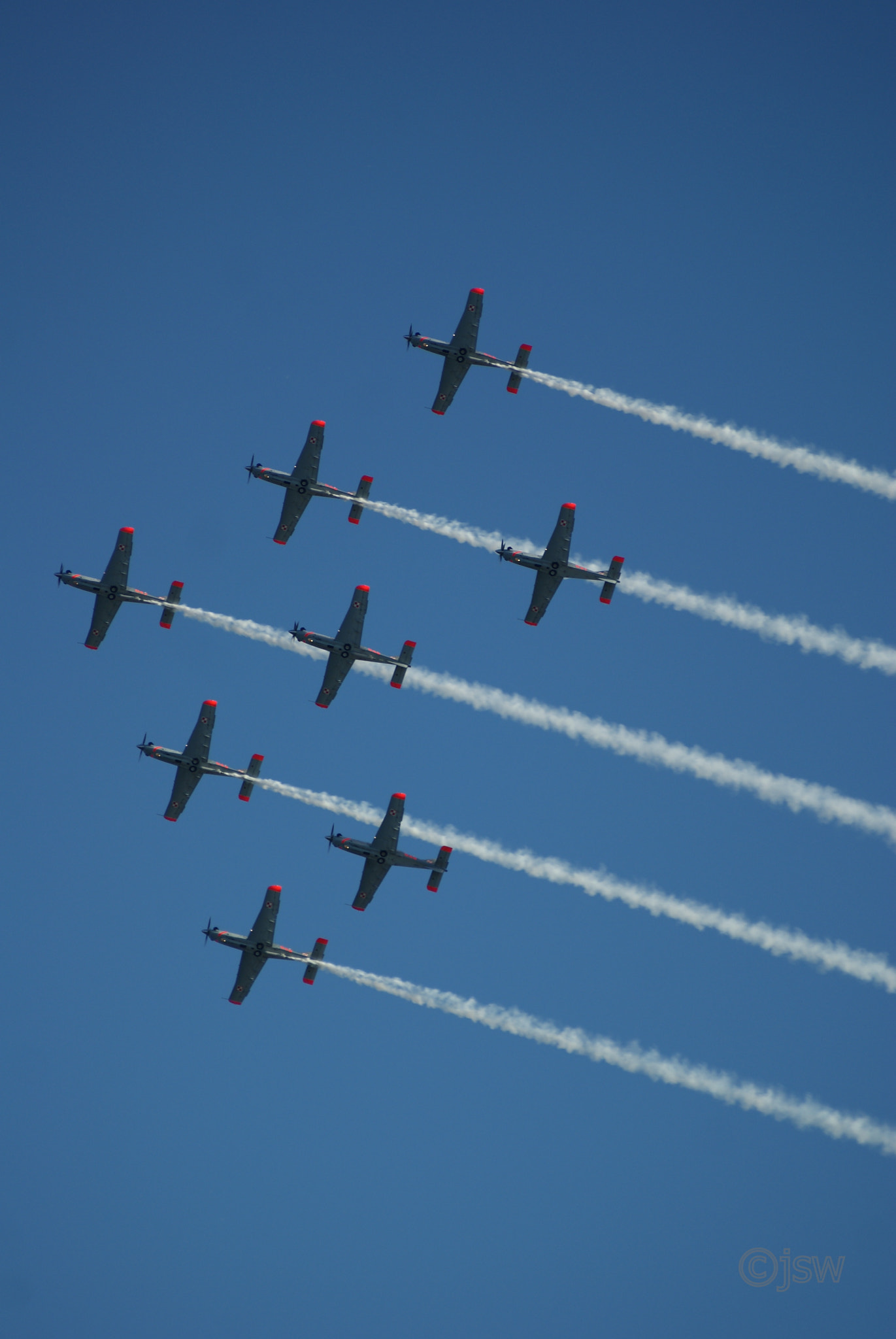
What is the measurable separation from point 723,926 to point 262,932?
28.1m

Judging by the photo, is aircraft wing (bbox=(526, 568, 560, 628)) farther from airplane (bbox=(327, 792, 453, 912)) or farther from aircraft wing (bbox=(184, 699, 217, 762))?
aircraft wing (bbox=(184, 699, 217, 762))

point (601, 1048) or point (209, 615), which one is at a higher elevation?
point (209, 615)

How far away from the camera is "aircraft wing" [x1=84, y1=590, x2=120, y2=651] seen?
80125 mm

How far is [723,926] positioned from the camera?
76.8 m

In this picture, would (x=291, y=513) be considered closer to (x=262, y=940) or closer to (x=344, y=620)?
(x=344, y=620)

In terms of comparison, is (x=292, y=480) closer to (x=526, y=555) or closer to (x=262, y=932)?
(x=526, y=555)

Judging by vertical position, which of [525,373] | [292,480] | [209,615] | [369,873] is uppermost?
[525,373]

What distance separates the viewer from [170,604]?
79188 millimetres

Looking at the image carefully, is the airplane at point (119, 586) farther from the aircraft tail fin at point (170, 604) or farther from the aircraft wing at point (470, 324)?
the aircraft wing at point (470, 324)

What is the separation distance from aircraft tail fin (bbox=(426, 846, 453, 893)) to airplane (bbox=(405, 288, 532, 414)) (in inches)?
1114

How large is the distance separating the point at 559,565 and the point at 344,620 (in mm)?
13558

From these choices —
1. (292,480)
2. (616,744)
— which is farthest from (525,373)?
(616,744)

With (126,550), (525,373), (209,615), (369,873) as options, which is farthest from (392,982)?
(525,373)

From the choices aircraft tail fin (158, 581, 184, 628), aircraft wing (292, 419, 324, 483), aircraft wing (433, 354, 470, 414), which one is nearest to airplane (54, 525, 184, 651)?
aircraft tail fin (158, 581, 184, 628)
